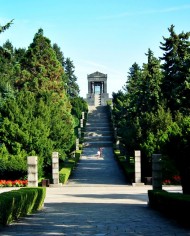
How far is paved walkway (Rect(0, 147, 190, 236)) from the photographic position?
9.09 meters

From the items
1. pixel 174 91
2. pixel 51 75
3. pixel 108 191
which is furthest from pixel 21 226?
pixel 51 75

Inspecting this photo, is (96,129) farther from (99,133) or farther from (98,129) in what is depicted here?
(99,133)

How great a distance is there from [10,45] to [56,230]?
317ft

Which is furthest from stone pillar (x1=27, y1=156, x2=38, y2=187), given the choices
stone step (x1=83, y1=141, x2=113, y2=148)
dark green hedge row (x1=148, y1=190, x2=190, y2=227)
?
stone step (x1=83, y1=141, x2=113, y2=148)

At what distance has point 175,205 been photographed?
437 inches

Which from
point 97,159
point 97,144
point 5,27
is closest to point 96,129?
point 97,144

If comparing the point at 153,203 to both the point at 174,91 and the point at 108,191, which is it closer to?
the point at 108,191

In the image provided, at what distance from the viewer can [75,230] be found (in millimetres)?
9062

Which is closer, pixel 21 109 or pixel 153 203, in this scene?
pixel 153 203

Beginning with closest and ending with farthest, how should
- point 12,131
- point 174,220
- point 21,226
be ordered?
point 21,226 → point 174,220 → point 12,131

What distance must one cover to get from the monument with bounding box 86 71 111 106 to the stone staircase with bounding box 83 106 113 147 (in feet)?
9.91

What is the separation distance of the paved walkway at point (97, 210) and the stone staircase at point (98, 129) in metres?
6.41

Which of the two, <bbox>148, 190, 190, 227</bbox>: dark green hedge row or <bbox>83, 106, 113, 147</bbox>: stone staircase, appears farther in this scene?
<bbox>83, 106, 113, 147</bbox>: stone staircase

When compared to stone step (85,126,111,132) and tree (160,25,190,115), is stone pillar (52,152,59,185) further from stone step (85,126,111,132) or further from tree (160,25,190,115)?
stone step (85,126,111,132)
